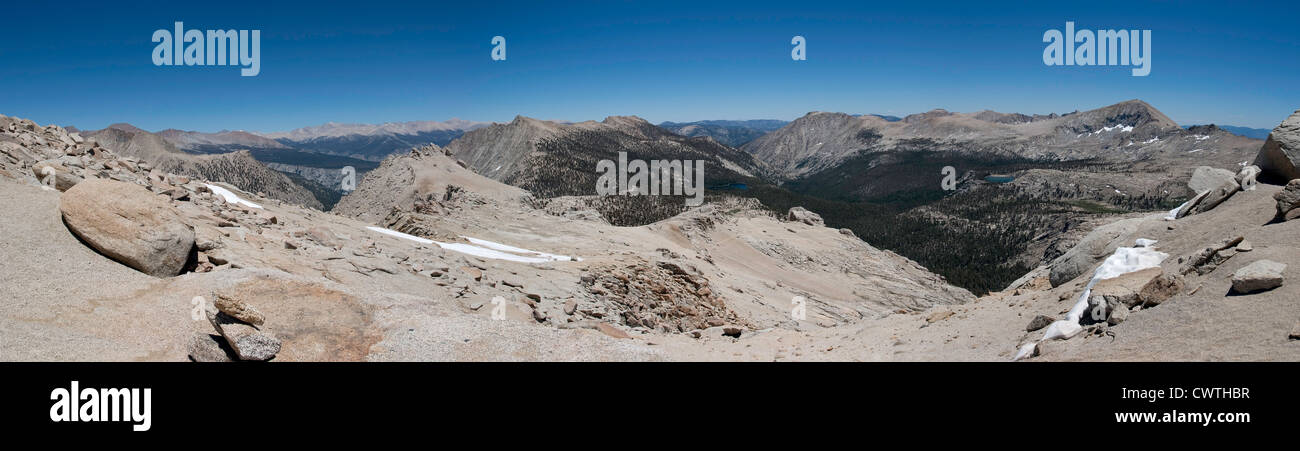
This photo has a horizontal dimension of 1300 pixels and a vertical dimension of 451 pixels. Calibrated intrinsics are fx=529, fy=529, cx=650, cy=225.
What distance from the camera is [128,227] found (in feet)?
53.2

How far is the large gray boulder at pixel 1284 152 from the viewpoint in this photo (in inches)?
792

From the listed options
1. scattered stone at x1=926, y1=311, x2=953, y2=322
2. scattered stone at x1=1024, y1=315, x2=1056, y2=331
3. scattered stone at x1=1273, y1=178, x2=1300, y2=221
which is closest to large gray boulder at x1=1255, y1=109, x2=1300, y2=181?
scattered stone at x1=1273, y1=178, x2=1300, y2=221

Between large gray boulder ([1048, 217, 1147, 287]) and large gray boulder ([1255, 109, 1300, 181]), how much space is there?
174 inches

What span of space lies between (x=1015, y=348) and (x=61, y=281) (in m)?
26.0

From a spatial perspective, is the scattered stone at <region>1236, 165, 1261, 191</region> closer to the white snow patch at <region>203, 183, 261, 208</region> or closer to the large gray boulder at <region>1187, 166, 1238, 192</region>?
the large gray boulder at <region>1187, 166, 1238, 192</region>

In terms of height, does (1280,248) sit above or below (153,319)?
above

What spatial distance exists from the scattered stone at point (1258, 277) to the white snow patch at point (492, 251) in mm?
30122
